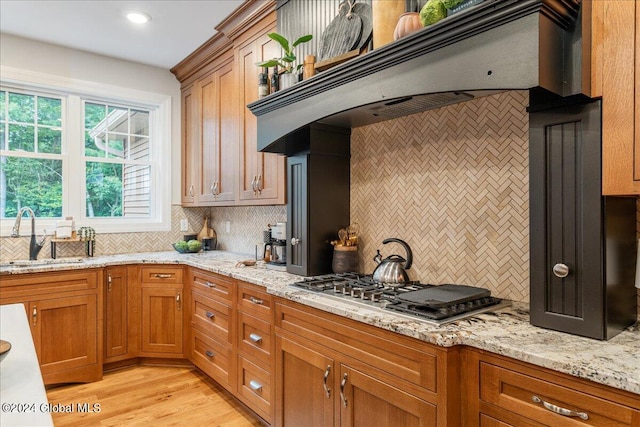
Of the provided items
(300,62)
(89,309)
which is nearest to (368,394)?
(300,62)

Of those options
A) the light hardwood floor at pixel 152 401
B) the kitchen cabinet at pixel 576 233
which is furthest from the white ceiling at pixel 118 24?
the light hardwood floor at pixel 152 401

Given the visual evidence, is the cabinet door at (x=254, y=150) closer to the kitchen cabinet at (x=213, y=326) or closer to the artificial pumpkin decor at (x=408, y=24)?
the kitchen cabinet at (x=213, y=326)

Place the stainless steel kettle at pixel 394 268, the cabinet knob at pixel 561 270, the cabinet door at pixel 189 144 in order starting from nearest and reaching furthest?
the cabinet knob at pixel 561 270, the stainless steel kettle at pixel 394 268, the cabinet door at pixel 189 144

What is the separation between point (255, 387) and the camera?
235cm

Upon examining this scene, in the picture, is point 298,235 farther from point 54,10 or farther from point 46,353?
point 54,10

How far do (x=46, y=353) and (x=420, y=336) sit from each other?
112 inches

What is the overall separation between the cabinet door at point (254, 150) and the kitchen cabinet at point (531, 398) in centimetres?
175

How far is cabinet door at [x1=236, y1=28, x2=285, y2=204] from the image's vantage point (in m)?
2.77

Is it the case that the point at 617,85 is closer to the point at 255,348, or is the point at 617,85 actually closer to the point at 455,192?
the point at 455,192

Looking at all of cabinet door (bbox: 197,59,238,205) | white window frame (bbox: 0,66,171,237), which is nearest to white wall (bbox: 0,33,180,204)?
white window frame (bbox: 0,66,171,237)

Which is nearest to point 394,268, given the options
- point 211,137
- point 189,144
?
point 211,137

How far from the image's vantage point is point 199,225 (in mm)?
4344

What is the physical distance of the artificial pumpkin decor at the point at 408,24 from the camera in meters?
1.63

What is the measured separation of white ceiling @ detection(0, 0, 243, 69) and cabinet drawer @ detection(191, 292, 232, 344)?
2.15 m
